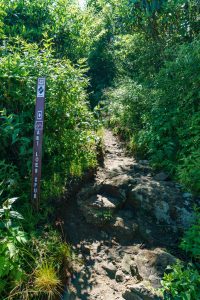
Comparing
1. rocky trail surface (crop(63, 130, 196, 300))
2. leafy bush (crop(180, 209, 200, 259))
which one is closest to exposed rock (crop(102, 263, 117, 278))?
rocky trail surface (crop(63, 130, 196, 300))

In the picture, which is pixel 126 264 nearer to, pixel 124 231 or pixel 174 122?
pixel 124 231

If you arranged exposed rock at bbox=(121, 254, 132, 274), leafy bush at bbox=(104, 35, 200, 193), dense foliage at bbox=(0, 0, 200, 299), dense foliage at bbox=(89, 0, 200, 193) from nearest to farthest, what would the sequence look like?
dense foliage at bbox=(0, 0, 200, 299)
exposed rock at bbox=(121, 254, 132, 274)
leafy bush at bbox=(104, 35, 200, 193)
dense foliage at bbox=(89, 0, 200, 193)

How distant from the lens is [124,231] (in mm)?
3662

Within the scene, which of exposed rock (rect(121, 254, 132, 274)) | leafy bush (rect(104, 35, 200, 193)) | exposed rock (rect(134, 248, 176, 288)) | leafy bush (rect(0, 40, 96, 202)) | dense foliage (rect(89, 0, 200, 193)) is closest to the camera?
exposed rock (rect(134, 248, 176, 288))

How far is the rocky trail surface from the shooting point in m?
2.95

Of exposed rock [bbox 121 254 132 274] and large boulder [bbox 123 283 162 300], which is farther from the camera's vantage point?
exposed rock [bbox 121 254 132 274]

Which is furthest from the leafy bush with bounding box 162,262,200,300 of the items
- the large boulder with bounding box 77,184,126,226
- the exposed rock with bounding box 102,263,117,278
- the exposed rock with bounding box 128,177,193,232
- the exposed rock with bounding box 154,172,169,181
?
the exposed rock with bounding box 154,172,169,181

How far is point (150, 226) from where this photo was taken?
12.2ft

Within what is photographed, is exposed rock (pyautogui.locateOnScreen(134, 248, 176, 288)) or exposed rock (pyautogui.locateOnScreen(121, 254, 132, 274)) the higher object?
exposed rock (pyautogui.locateOnScreen(134, 248, 176, 288))

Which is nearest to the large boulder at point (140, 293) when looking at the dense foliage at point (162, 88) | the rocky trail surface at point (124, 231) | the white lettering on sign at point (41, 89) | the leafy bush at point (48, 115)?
the rocky trail surface at point (124, 231)

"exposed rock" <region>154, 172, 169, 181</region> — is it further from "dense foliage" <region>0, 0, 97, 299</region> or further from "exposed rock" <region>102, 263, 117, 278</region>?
"exposed rock" <region>102, 263, 117, 278</region>

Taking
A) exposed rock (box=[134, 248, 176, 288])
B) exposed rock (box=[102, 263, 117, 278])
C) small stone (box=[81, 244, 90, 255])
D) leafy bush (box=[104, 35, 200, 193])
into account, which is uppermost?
leafy bush (box=[104, 35, 200, 193])

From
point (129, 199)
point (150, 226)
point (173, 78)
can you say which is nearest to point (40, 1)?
point (173, 78)

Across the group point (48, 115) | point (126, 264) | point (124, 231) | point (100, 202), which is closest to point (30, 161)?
point (48, 115)
